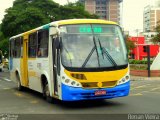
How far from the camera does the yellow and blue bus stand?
12688mm

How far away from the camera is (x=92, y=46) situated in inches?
517

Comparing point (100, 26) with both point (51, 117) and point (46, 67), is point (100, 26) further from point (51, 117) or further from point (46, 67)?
point (51, 117)

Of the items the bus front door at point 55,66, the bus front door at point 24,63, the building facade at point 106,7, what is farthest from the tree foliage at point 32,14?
the building facade at point 106,7

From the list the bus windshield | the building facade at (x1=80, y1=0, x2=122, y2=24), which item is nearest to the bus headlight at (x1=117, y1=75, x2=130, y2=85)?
the bus windshield

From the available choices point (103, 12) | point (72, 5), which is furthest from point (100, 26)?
point (103, 12)

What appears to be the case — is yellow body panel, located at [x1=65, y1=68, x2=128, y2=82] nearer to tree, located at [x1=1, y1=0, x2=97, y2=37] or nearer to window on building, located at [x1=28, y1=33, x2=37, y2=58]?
window on building, located at [x1=28, y1=33, x2=37, y2=58]

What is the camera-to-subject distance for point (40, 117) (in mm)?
11430

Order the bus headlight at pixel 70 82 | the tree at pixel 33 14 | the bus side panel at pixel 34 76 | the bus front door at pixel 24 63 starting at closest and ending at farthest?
the bus headlight at pixel 70 82
the bus side panel at pixel 34 76
the bus front door at pixel 24 63
the tree at pixel 33 14

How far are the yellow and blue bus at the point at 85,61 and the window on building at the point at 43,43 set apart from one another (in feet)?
0.54

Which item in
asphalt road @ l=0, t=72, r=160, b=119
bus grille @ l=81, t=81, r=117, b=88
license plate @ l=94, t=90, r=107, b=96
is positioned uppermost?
bus grille @ l=81, t=81, r=117, b=88

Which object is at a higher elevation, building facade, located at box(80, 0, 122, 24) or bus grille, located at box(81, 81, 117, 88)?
building facade, located at box(80, 0, 122, 24)

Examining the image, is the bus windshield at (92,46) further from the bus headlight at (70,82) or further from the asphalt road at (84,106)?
the asphalt road at (84,106)

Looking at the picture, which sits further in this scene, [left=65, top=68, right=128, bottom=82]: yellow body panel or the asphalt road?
[left=65, top=68, right=128, bottom=82]: yellow body panel

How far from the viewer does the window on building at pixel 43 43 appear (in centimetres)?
1470
